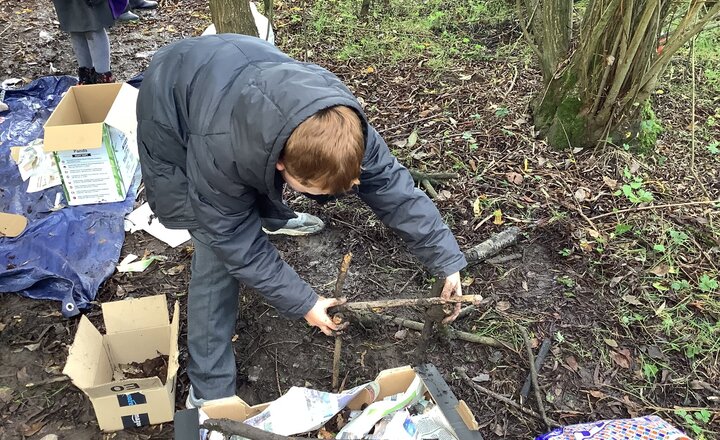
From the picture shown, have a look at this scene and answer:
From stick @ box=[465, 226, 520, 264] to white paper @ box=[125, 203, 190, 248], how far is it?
161cm

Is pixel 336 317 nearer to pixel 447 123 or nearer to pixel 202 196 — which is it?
pixel 202 196

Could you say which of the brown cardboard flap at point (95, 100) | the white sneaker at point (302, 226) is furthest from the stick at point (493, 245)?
the brown cardboard flap at point (95, 100)

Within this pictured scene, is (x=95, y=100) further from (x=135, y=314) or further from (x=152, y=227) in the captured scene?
(x=135, y=314)

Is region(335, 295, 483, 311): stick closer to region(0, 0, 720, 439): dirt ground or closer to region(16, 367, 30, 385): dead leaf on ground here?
region(0, 0, 720, 439): dirt ground

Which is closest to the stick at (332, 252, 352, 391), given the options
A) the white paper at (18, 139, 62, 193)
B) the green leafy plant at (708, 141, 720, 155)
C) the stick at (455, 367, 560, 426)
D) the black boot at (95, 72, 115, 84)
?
the stick at (455, 367, 560, 426)

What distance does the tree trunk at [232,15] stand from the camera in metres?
3.11

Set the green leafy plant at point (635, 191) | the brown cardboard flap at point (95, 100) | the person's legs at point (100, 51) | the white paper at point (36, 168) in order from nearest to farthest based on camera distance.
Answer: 1. the green leafy plant at point (635, 191)
2. the brown cardboard flap at point (95, 100)
3. the white paper at point (36, 168)
4. the person's legs at point (100, 51)

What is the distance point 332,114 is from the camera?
4.54 feet

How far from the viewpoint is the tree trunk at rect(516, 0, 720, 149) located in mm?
2926

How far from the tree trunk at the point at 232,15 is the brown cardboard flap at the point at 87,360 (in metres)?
1.93

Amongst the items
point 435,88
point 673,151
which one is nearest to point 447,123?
point 435,88

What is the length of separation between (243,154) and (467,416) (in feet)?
3.53

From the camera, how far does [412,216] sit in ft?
6.29

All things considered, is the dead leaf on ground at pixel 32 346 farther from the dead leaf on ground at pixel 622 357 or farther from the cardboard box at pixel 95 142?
the dead leaf on ground at pixel 622 357
